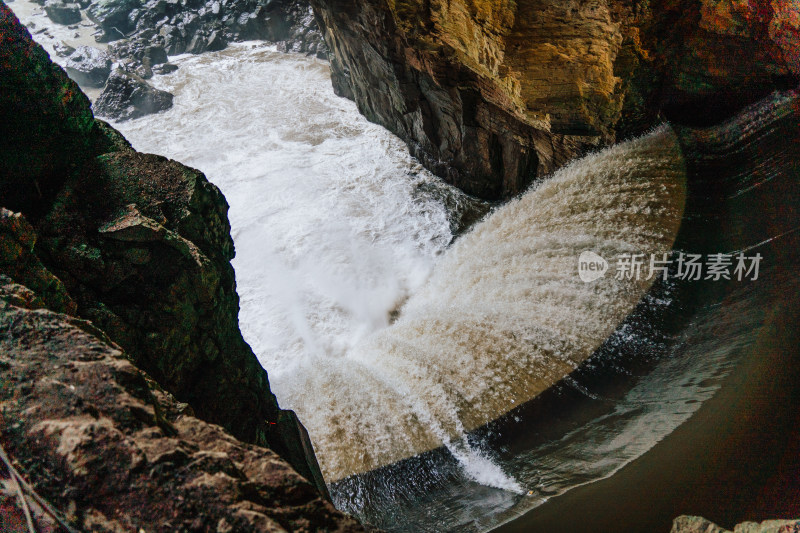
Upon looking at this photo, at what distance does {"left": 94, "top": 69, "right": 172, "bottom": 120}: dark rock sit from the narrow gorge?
6380mm

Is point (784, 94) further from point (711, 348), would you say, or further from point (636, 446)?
point (636, 446)

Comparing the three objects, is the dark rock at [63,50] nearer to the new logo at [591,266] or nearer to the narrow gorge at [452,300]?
the narrow gorge at [452,300]

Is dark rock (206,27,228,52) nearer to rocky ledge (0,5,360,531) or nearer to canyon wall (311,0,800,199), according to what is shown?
canyon wall (311,0,800,199)

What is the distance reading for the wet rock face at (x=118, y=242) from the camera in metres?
2.04

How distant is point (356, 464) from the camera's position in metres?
3.18

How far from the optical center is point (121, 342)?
2.06 metres

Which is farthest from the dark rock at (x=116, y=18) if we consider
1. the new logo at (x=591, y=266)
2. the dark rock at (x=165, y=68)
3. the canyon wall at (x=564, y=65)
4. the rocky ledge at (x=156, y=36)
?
the new logo at (x=591, y=266)

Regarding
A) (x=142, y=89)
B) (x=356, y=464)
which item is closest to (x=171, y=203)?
(x=356, y=464)

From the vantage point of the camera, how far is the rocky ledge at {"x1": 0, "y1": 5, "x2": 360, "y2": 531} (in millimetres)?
1096

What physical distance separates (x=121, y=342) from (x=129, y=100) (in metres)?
11.5

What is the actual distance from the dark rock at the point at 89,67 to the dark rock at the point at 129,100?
275cm

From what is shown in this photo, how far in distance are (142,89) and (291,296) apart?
8831 millimetres

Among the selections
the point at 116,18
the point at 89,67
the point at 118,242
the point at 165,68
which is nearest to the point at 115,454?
the point at 118,242

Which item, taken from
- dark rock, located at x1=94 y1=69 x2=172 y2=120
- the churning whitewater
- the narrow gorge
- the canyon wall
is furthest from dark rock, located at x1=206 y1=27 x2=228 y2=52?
the canyon wall
